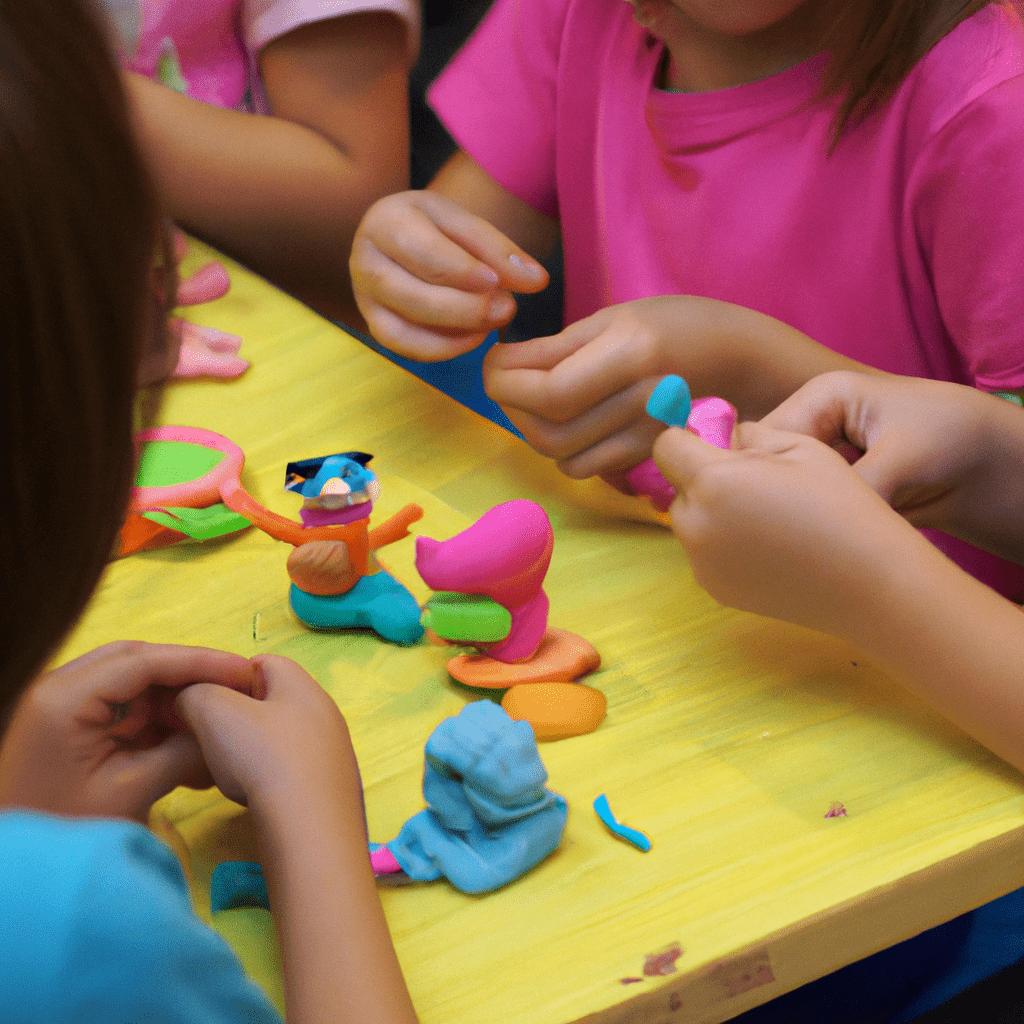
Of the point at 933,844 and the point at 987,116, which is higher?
the point at 987,116

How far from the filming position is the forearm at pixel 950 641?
1.46ft

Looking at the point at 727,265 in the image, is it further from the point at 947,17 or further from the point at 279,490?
the point at 279,490

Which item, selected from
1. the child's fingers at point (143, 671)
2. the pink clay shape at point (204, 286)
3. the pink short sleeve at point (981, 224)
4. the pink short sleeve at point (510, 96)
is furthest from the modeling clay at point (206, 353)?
the pink short sleeve at point (981, 224)

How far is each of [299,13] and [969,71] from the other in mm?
647

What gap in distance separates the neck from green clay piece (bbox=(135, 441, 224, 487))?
0.41 m

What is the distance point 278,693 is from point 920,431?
0.34 m

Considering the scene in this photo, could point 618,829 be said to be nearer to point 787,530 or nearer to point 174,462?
A: point 787,530

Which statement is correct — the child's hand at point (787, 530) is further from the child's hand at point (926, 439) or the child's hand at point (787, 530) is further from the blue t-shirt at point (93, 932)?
the blue t-shirt at point (93, 932)

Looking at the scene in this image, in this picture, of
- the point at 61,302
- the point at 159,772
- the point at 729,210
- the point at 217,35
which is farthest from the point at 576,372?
the point at 217,35

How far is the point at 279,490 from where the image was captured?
0.68m

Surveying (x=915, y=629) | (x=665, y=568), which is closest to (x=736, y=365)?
(x=665, y=568)

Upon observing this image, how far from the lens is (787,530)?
49 cm

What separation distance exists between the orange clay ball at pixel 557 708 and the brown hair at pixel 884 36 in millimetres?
424

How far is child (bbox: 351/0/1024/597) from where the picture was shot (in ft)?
2.11
